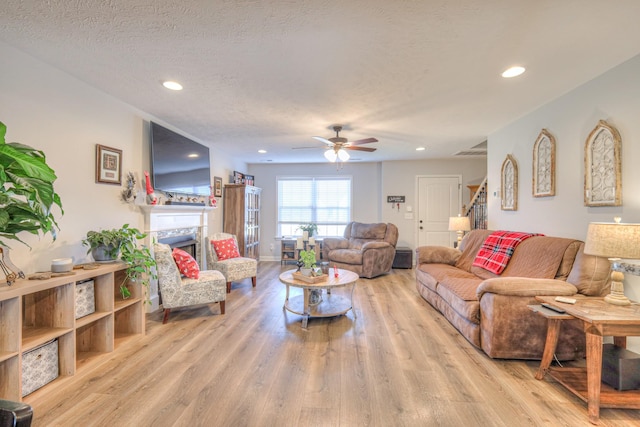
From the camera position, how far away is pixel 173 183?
3.77 meters

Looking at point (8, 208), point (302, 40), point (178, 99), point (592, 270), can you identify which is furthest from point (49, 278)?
point (592, 270)

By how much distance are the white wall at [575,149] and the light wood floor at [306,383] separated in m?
1.23

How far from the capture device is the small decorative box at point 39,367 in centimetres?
188

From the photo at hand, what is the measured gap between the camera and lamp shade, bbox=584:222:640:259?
176 centimetres

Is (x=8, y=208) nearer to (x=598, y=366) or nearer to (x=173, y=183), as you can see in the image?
(x=173, y=183)

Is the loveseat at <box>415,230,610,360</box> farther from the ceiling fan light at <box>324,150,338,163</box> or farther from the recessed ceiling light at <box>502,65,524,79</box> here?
the ceiling fan light at <box>324,150,338,163</box>

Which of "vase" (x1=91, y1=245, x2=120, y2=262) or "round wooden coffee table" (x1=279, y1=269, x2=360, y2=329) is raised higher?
"vase" (x1=91, y1=245, x2=120, y2=262)

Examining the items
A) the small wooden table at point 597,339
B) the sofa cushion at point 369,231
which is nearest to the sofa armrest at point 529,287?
the small wooden table at point 597,339

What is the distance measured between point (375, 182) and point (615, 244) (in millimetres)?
5135

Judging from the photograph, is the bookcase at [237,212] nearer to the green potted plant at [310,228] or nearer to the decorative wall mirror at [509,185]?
the green potted plant at [310,228]

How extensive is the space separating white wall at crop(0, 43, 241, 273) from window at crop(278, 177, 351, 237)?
4043mm

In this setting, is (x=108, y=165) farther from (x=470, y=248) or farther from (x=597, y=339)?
(x=470, y=248)

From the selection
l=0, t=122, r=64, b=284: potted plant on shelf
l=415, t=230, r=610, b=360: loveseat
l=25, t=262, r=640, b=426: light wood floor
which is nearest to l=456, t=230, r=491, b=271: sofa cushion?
l=415, t=230, r=610, b=360: loveseat

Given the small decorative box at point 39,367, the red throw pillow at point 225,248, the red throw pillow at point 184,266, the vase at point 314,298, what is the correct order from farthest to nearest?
1. the red throw pillow at point 225,248
2. the vase at point 314,298
3. the red throw pillow at point 184,266
4. the small decorative box at point 39,367
